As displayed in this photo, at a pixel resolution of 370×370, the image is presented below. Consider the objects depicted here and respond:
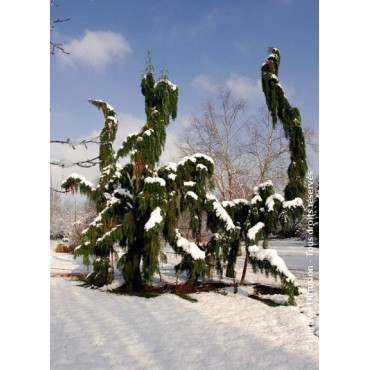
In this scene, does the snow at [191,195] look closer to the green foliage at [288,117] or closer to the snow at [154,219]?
the snow at [154,219]

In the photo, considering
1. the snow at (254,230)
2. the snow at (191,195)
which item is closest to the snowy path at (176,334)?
the snow at (254,230)

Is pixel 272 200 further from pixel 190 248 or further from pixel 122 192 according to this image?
pixel 122 192

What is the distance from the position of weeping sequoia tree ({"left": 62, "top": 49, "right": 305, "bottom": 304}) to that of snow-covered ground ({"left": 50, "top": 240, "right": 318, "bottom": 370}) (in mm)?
641

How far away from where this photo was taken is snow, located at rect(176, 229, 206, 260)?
4.71 m

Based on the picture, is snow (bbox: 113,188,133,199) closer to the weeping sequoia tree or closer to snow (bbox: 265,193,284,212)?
the weeping sequoia tree

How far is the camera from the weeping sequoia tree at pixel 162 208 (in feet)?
14.8

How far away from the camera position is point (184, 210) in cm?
506

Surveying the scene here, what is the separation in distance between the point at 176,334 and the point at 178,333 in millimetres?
31

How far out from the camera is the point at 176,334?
9.93ft

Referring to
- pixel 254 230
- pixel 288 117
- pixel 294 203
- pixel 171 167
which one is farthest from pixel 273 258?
pixel 171 167

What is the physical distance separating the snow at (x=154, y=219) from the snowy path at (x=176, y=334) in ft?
3.25

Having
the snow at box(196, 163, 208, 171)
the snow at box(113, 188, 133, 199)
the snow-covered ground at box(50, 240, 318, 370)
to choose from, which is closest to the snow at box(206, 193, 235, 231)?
the snow at box(196, 163, 208, 171)
